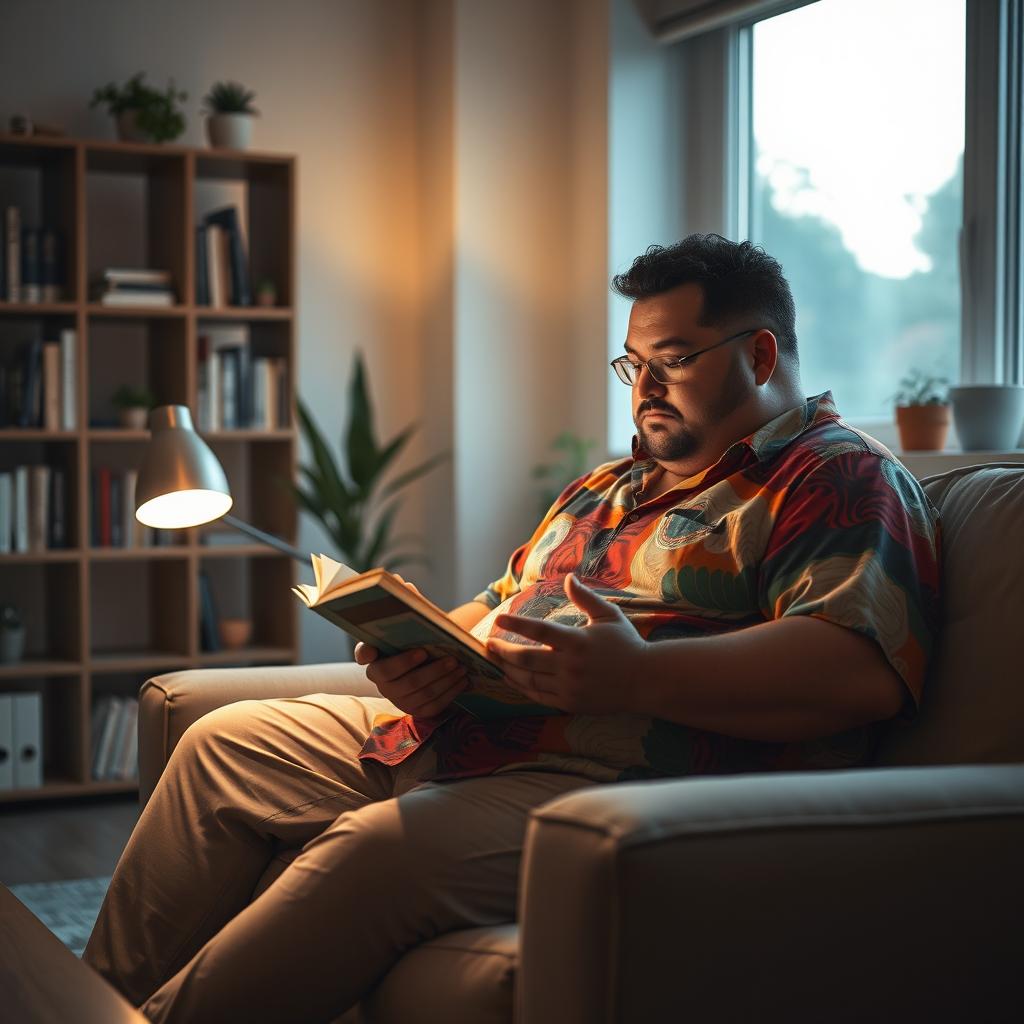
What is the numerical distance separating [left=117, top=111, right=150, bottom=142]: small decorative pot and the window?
1712 millimetres

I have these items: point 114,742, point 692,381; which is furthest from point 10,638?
point 692,381

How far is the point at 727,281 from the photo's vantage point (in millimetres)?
1900

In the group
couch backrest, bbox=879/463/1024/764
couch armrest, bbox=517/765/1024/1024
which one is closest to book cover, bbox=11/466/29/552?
couch backrest, bbox=879/463/1024/764

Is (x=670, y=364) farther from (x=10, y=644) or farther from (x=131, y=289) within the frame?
(x=10, y=644)

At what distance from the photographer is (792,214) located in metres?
3.55

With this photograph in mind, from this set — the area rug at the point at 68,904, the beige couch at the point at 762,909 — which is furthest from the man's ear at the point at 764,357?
the area rug at the point at 68,904

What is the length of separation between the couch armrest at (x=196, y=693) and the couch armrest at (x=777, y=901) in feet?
3.19

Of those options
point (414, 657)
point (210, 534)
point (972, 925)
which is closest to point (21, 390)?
point (210, 534)

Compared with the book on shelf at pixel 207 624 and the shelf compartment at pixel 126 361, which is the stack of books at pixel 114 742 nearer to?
the book on shelf at pixel 207 624

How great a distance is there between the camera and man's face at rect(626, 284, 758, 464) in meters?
1.88

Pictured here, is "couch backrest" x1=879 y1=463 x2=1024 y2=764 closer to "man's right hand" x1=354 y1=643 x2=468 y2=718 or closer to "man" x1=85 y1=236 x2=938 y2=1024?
"man" x1=85 y1=236 x2=938 y2=1024

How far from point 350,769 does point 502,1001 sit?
2.07ft

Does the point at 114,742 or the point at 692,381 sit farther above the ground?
the point at 692,381

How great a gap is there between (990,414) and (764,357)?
3.35ft
